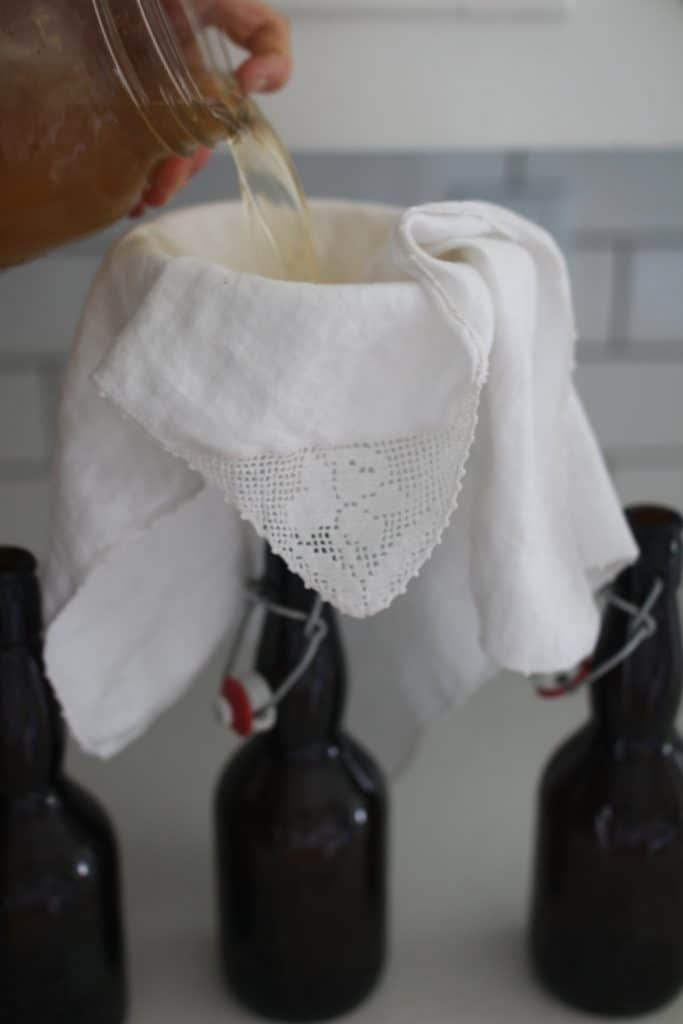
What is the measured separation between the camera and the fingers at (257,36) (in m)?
0.57

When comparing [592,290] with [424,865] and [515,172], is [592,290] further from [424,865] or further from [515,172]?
Result: [424,865]

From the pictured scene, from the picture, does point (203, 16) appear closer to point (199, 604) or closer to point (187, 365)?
point (187, 365)

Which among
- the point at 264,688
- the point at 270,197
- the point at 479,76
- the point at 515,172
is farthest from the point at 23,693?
the point at 515,172

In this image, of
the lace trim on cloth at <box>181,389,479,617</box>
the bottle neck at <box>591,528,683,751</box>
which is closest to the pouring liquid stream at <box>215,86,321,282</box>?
the lace trim on cloth at <box>181,389,479,617</box>

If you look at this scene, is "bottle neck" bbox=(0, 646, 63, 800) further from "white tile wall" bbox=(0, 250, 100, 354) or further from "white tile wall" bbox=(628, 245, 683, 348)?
"white tile wall" bbox=(628, 245, 683, 348)

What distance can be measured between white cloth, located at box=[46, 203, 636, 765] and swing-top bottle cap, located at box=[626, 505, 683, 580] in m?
0.02

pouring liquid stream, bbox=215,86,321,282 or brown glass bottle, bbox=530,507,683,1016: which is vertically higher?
pouring liquid stream, bbox=215,86,321,282

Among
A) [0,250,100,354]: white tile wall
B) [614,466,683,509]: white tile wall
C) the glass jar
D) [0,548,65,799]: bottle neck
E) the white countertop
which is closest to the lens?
the glass jar

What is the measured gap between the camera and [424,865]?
80cm

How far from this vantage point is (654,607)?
643 millimetres

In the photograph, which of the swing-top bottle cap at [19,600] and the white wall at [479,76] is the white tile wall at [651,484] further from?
the swing-top bottle cap at [19,600]

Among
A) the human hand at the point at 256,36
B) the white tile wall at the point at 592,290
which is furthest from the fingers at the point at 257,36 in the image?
the white tile wall at the point at 592,290

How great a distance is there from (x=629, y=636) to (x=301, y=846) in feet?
0.69

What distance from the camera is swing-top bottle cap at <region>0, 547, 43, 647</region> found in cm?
57
